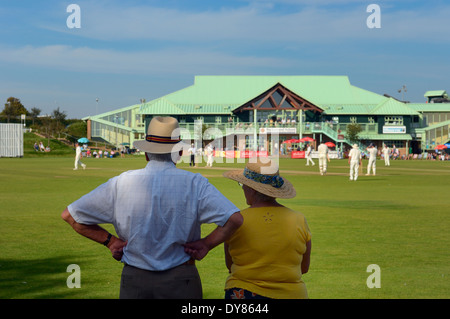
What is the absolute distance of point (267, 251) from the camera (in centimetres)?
470

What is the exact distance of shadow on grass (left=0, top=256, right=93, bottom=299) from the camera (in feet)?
25.7

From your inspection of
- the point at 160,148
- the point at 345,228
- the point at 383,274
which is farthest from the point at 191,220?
the point at 345,228

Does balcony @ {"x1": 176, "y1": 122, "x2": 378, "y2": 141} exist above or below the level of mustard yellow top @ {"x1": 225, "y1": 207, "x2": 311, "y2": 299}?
above

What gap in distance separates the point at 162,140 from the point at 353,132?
81277 millimetres

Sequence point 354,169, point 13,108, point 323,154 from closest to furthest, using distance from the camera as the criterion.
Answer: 1. point 354,169
2. point 323,154
3. point 13,108

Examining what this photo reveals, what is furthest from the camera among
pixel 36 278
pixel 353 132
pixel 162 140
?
pixel 353 132

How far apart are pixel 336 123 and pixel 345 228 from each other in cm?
7691

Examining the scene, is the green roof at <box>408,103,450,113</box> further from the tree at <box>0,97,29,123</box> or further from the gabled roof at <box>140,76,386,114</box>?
the tree at <box>0,97,29,123</box>

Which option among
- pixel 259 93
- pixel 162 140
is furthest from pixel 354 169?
pixel 259 93

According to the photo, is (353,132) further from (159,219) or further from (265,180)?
(159,219)

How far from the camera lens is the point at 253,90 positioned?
3789 inches

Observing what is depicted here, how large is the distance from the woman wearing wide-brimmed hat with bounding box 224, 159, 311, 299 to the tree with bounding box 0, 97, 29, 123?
367ft

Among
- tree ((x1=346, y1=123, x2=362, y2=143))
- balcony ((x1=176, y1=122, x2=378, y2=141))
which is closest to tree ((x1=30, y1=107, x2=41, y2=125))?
balcony ((x1=176, y1=122, x2=378, y2=141))

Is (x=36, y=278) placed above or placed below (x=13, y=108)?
below
